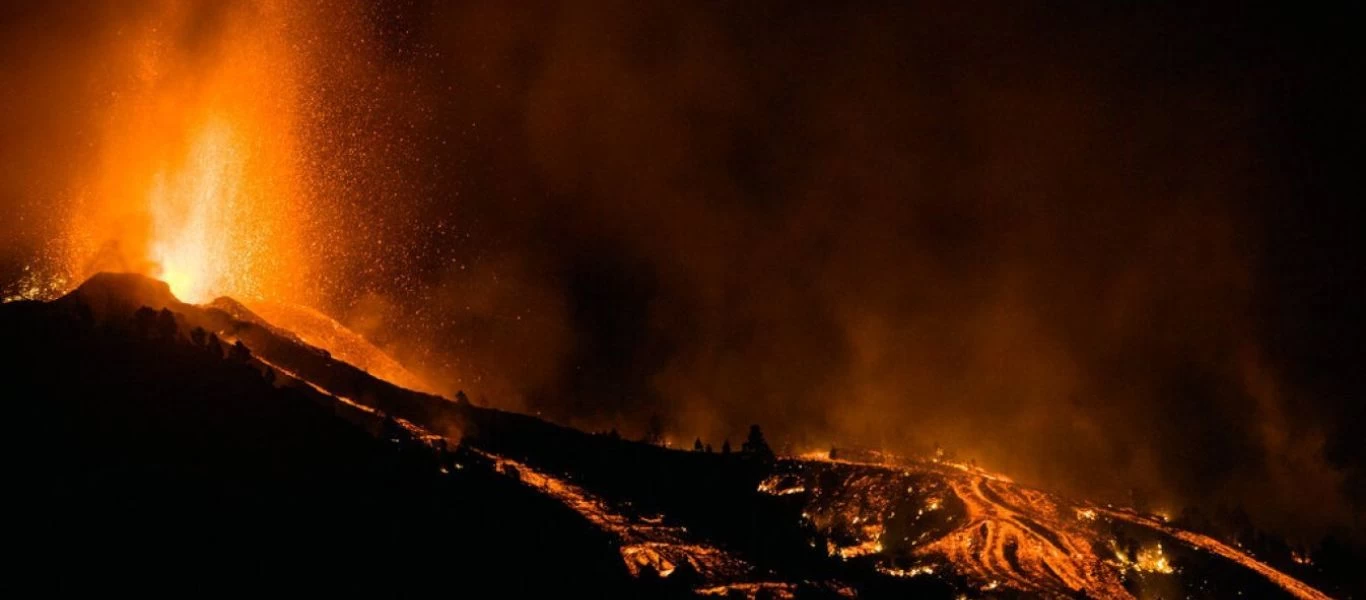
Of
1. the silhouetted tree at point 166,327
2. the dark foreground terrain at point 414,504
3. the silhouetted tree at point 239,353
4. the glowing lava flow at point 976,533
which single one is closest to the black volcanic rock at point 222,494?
the dark foreground terrain at point 414,504

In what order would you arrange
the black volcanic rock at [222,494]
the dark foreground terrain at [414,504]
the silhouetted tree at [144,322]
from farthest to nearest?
1. the silhouetted tree at [144,322]
2. the dark foreground terrain at [414,504]
3. the black volcanic rock at [222,494]

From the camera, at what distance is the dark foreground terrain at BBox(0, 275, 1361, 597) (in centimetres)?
3906

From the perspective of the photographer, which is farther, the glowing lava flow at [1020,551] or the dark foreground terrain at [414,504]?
the glowing lava flow at [1020,551]

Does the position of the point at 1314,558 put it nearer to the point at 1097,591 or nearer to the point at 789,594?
the point at 1097,591

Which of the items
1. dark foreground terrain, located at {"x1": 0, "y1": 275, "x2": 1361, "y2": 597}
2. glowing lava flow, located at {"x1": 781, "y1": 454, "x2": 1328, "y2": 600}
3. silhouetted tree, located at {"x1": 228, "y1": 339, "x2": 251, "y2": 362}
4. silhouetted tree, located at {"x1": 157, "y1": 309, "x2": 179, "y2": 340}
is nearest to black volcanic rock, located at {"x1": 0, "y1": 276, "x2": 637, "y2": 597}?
dark foreground terrain, located at {"x1": 0, "y1": 275, "x2": 1361, "y2": 597}

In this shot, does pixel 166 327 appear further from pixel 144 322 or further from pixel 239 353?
pixel 239 353

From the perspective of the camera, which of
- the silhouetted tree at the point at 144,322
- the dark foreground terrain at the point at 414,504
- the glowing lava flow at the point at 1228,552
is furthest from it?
the glowing lava flow at the point at 1228,552

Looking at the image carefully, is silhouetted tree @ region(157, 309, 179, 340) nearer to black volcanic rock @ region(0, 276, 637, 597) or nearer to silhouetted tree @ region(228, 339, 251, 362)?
black volcanic rock @ region(0, 276, 637, 597)

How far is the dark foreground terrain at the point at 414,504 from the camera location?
128ft

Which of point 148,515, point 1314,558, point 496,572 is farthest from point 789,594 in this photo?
point 1314,558

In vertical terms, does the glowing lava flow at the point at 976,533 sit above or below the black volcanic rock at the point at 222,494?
above

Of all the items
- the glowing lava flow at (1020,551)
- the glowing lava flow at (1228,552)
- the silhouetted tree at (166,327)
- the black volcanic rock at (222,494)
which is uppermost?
the glowing lava flow at (1228,552)

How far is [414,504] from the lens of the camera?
45.5m

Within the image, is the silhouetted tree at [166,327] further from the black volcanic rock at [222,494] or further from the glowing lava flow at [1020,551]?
the glowing lava flow at [1020,551]
